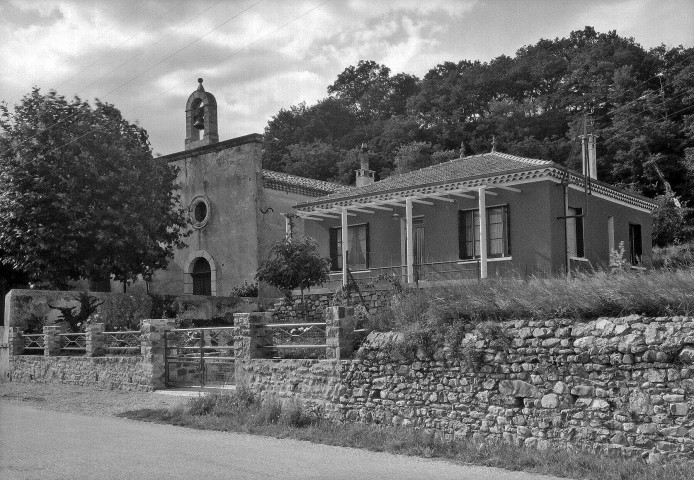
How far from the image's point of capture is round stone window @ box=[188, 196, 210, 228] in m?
30.1

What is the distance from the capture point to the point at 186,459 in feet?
32.0

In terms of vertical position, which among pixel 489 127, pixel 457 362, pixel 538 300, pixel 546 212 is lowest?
pixel 457 362

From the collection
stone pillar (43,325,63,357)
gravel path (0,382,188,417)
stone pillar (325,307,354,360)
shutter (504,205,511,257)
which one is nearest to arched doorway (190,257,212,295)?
stone pillar (43,325,63,357)

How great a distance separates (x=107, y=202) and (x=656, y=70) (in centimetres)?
3083

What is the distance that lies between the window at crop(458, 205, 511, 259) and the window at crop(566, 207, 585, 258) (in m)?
1.86

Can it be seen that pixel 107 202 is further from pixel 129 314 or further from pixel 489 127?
pixel 489 127

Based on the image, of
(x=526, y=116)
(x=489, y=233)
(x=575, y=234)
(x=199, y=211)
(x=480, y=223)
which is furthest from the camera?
(x=526, y=116)

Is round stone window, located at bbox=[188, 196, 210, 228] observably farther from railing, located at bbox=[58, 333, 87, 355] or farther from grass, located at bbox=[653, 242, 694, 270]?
grass, located at bbox=[653, 242, 694, 270]

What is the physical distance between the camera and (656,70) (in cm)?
4109

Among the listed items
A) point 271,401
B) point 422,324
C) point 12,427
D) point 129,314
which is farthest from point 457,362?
point 129,314

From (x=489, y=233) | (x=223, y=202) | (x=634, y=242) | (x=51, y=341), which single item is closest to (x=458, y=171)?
(x=489, y=233)

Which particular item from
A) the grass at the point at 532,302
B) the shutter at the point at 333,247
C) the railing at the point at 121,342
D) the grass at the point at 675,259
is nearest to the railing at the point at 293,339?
the grass at the point at 532,302

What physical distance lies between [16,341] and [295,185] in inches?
484

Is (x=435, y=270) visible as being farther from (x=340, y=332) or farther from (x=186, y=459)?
(x=186, y=459)
